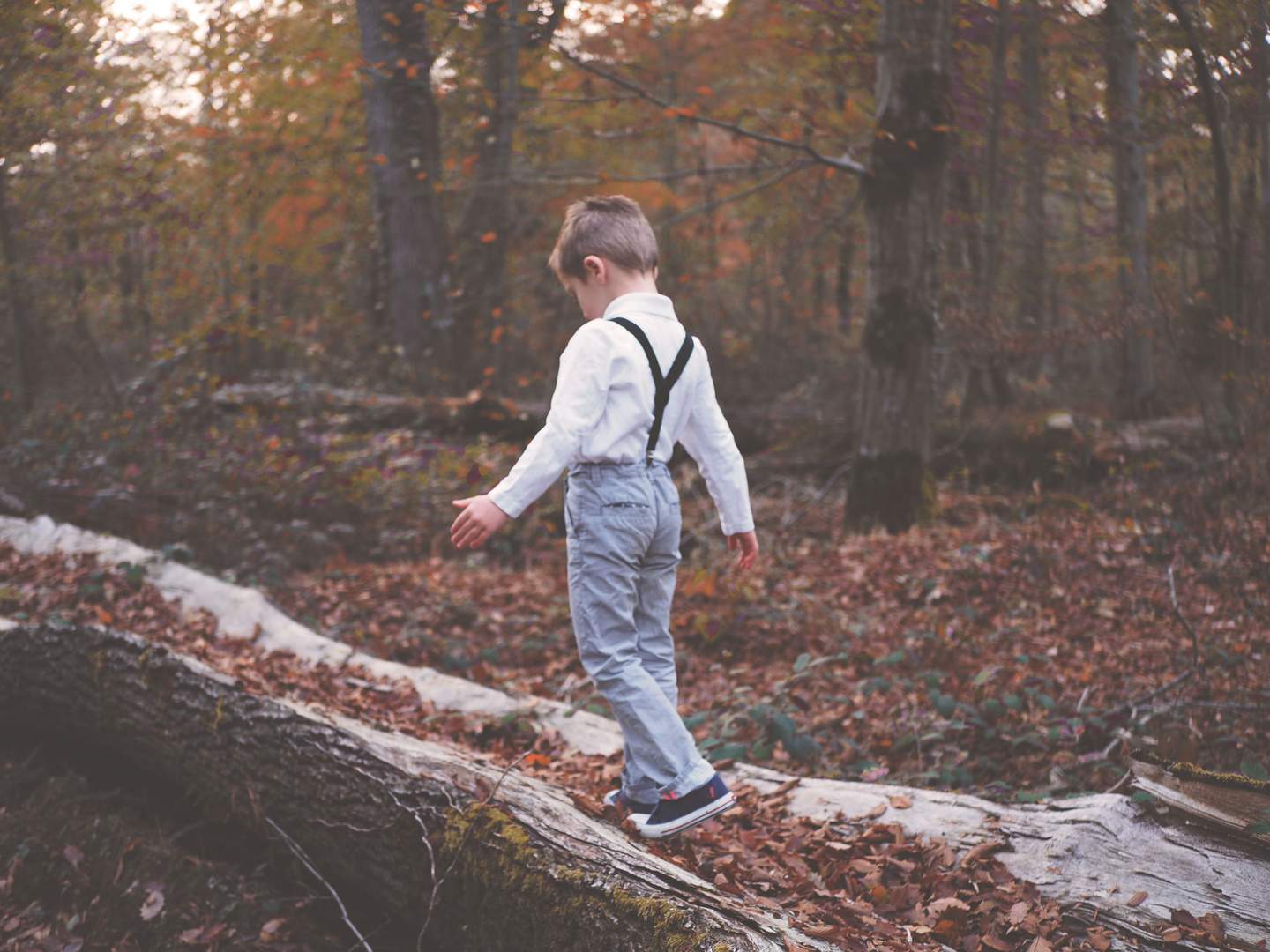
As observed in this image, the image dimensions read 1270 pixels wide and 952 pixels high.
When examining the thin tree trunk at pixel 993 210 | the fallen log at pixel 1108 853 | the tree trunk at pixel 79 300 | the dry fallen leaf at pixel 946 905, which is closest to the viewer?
the fallen log at pixel 1108 853

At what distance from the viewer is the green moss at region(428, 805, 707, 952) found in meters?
2.17

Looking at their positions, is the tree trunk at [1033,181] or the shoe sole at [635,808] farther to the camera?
the tree trunk at [1033,181]

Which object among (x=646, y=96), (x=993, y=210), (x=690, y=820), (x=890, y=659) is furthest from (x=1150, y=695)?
(x=993, y=210)

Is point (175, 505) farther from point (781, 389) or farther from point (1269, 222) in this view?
point (781, 389)

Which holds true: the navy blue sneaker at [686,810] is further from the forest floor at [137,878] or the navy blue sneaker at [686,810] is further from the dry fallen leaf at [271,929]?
the dry fallen leaf at [271,929]

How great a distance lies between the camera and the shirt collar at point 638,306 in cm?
280

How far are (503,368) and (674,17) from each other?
7135 millimetres

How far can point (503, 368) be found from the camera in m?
15.2

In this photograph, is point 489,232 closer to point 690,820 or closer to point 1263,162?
point 1263,162

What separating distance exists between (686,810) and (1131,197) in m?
10.8

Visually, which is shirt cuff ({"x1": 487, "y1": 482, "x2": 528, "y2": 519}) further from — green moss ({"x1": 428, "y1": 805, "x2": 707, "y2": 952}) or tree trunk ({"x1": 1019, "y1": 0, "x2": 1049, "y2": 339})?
tree trunk ({"x1": 1019, "y1": 0, "x2": 1049, "y2": 339})

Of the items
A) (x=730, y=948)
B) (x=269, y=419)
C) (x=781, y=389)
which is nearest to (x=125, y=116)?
(x=269, y=419)

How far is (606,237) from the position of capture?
283cm

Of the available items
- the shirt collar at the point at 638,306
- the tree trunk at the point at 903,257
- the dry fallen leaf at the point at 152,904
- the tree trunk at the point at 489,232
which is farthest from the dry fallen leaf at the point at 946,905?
the tree trunk at the point at 489,232
